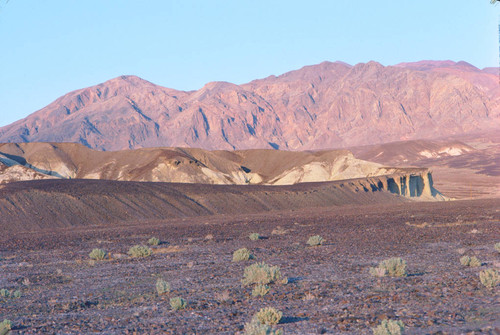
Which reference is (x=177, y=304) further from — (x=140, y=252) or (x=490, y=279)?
(x=140, y=252)

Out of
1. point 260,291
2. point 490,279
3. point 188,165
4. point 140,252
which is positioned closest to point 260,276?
point 260,291

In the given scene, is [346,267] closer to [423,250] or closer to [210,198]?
[423,250]

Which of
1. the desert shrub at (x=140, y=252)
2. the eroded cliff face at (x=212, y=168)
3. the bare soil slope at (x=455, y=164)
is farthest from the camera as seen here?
the bare soil slope at (x=455, y=164)

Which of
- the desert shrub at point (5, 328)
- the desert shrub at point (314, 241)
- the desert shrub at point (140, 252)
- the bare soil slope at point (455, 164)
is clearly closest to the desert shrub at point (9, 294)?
the desert shrub at point (5, 328)

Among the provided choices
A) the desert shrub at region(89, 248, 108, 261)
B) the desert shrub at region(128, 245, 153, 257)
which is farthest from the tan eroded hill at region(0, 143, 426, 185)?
the desert shrub at region(89, 248, 108, 261)

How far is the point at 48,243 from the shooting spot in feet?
93.1

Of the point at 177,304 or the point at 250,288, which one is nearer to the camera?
the point at 177,304

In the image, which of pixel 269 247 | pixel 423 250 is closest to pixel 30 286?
pixel 269 247

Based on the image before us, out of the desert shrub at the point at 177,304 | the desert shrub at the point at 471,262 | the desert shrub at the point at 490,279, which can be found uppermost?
the desert shrub at the point at 177,304

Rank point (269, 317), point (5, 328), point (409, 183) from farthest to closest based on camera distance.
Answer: point (409, 183), point (5, 328), point (269, 317)

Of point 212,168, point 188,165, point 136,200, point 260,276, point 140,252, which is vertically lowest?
point 212,168

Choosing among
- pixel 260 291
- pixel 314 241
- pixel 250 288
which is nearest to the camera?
pixel 260 291

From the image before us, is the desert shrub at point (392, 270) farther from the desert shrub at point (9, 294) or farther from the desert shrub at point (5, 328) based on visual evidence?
the desert shrub at point (9, 294)

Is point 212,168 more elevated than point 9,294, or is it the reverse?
point 9,294
